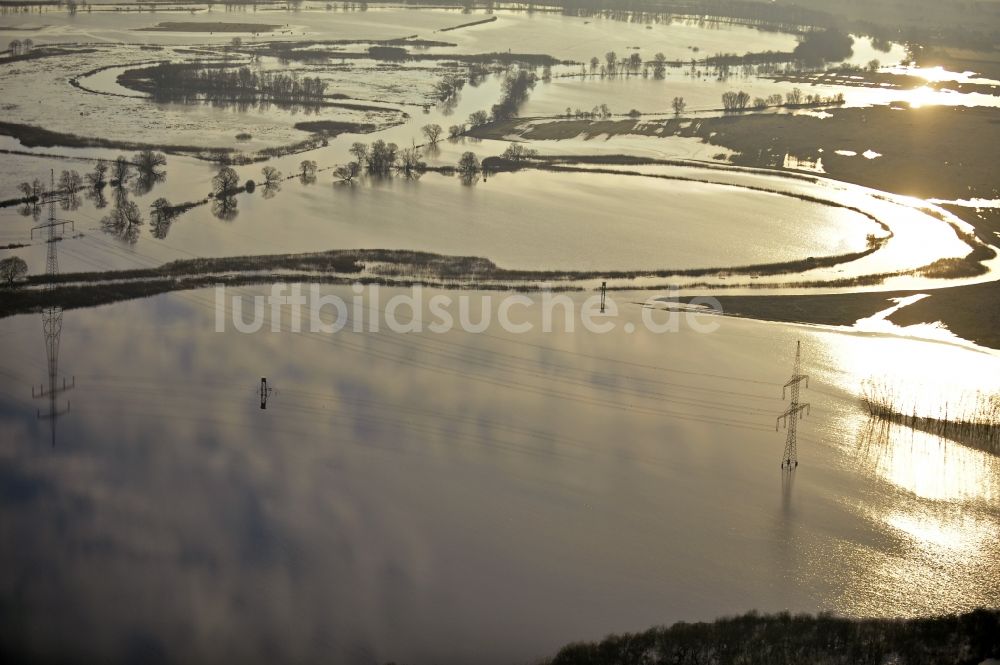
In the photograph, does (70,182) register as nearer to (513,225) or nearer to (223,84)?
(513,225)

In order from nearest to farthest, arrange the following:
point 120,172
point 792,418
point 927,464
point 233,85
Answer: point 927,464, point 792,418, point 120,172, point 233,85

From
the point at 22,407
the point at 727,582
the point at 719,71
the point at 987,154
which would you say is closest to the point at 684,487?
the point at 727,582

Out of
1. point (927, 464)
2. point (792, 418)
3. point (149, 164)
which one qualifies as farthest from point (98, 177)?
point (927, 464)

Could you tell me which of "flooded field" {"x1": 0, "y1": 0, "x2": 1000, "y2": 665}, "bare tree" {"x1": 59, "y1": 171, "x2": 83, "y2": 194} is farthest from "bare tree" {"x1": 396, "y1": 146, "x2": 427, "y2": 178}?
"bare tree" {"x1": 59, "y1": 171, "x2": 83, "y2": 194}

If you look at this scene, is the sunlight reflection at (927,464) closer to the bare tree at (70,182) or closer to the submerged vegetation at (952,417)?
the submerged vegetation at (952,417)

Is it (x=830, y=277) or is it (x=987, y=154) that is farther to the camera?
(x=987, y=154)

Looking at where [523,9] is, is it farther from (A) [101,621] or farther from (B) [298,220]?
(A) [101,621]
